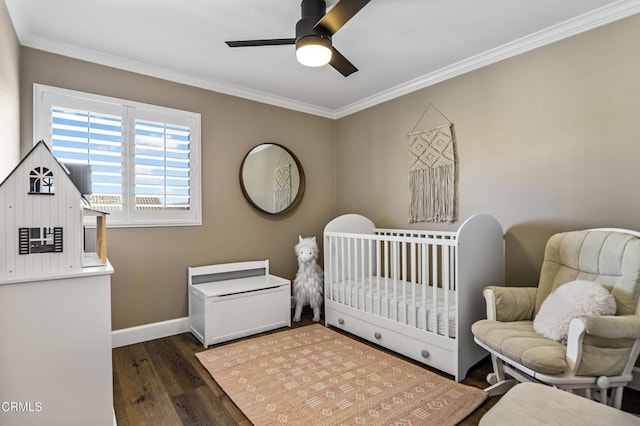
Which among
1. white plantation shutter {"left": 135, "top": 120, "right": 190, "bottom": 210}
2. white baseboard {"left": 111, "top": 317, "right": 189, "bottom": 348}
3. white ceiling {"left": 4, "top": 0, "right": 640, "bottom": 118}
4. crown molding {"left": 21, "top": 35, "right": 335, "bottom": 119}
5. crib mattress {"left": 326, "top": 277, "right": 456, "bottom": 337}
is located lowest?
white baseboard {"left": 111, "top": 317, "right": 189, "bottom": 348}

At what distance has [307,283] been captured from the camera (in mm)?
3361

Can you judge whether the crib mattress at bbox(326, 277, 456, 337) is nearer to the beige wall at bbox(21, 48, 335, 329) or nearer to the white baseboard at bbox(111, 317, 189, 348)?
the beige wall at bbox(21, 48, 335, 329)

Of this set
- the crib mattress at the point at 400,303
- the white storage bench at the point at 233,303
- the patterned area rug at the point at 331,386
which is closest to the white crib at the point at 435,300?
the crib mattress at the point at 400,303

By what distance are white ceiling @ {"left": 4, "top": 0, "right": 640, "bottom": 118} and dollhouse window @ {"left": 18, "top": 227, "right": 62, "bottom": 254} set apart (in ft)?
4.74

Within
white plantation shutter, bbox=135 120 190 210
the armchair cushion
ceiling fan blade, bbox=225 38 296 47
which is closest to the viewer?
the armchair cushion

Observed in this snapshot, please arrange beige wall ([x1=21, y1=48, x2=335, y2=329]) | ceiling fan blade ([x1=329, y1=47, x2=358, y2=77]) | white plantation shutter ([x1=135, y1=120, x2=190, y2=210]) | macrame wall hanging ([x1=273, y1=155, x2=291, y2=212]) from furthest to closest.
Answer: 1. macrame wall hanging ([x1=273, y1=155, x2=291, y2=212])
2. white plantation shutter ([x1=135, y1=120, x2=190, y2=210])
3. beige wall ([x1=21, y1=48, x2=335, y2=329])
4. ceiling fan blade ([x1=329, y1=47, x2=358, y2=77])

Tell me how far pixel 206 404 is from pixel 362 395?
923 mm

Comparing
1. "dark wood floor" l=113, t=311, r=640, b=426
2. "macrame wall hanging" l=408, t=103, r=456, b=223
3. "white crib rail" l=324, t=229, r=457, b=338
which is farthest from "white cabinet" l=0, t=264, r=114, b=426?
"macrame wall hanging" l=408, t=103, r=456, b=223

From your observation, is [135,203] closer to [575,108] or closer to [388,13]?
[388,13]

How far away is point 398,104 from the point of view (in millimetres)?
3422

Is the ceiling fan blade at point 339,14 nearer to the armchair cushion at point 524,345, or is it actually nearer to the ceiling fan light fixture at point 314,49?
the ceiling fan light fixture at point 314,49

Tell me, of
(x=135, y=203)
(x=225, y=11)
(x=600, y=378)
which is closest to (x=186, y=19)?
(x=225, y=11)

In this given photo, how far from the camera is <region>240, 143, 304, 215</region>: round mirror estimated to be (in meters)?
3.44

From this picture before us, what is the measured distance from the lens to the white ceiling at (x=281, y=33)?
204cm
